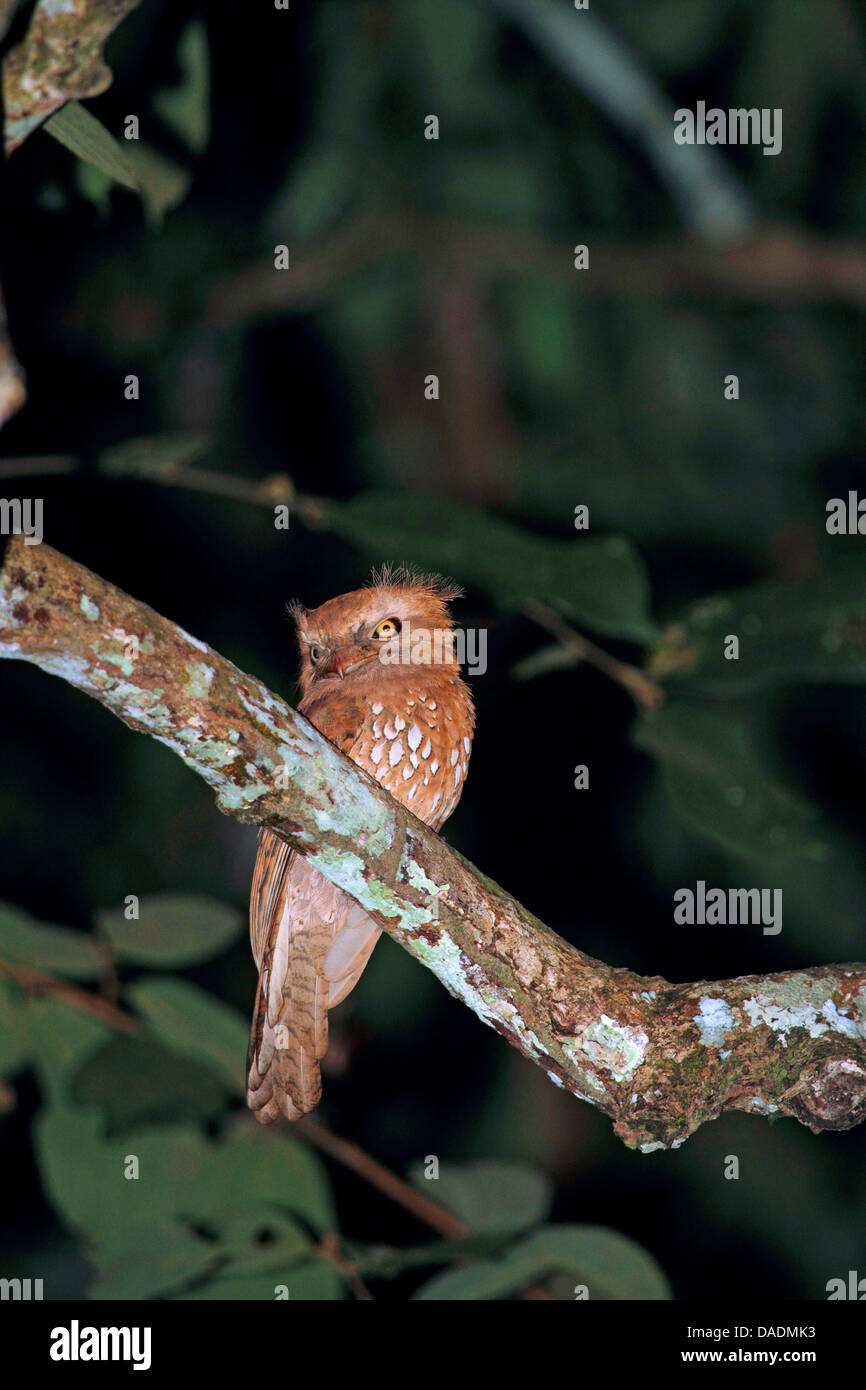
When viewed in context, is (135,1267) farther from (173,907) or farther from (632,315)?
(632,315)

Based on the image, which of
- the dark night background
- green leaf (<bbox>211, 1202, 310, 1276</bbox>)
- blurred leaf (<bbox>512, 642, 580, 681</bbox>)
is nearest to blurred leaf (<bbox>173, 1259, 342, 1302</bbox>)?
green leaf (<bbox>211, 1202, 310, 1276</bbox>)

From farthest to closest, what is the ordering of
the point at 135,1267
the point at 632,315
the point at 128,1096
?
the point at 632,315, the point at 128,1096, the point at 135,1267

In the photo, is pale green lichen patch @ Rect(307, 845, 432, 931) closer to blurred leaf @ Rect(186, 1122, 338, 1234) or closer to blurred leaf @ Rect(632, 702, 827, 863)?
blurred leaf @ Rect(632, 702, 827, 863)

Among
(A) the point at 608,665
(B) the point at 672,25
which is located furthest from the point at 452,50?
(A) the point at 608,665

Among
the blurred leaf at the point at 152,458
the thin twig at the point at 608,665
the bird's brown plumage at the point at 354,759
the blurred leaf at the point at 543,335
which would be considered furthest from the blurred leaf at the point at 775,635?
the blurred leaf at the point at 543,335

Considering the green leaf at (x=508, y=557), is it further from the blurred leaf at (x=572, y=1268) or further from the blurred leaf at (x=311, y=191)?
the blurred leaf at (x=311, y=191)

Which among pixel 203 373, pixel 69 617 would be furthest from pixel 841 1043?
pixel 203 373
